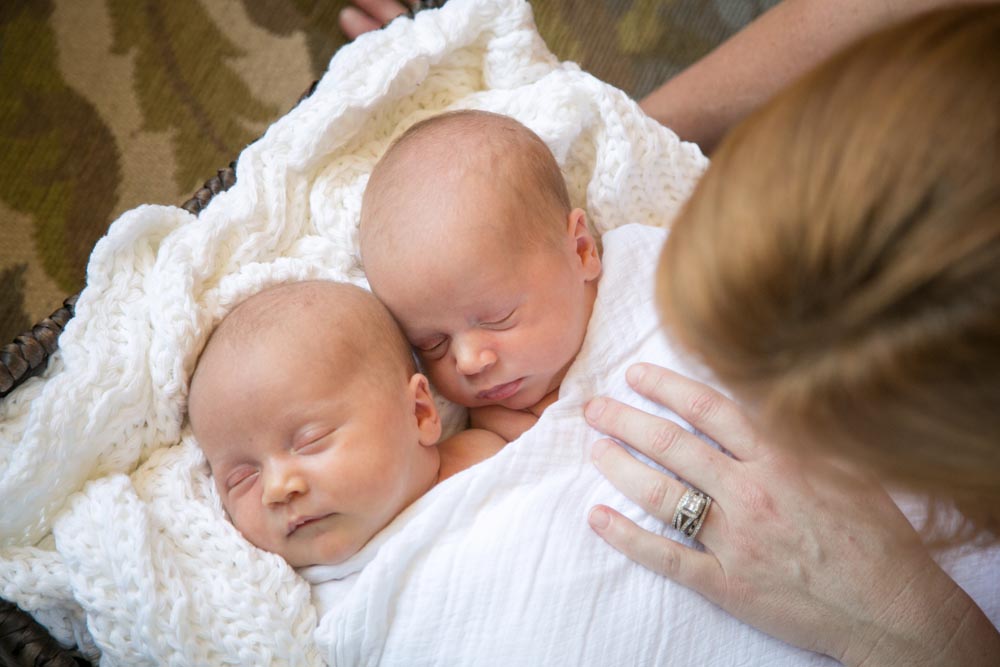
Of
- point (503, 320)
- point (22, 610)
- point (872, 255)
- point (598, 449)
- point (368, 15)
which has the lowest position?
point (22, 610)

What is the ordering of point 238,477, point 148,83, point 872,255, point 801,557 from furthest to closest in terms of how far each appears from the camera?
point 148,83
point 238,477
point 801,557
point 872,255

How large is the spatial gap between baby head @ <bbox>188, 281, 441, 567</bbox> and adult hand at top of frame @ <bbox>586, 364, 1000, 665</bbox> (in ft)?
0.90

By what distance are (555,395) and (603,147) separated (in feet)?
1.26

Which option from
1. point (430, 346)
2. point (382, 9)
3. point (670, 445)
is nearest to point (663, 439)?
point (670, 445)

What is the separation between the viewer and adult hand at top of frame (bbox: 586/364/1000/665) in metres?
0.85

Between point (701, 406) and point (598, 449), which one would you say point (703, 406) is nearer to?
point (701, 406)

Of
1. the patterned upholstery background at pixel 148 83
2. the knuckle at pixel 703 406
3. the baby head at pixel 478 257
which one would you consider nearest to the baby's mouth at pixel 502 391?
the baby head at pixel 478 257

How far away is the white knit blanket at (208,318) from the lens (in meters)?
0.92

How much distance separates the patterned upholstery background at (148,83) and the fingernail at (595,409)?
0.91 metres

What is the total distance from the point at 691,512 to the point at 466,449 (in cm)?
35

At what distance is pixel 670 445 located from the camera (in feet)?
3.08

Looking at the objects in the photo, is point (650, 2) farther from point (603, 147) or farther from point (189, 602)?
point (189, 602)

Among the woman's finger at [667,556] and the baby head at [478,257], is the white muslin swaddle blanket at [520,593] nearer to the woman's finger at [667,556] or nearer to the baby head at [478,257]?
the woman's finger at [667,556]

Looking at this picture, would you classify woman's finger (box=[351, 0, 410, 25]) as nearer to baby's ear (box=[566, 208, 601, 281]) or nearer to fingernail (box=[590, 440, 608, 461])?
baby's ear (box=[566, 208, 601, 281])
